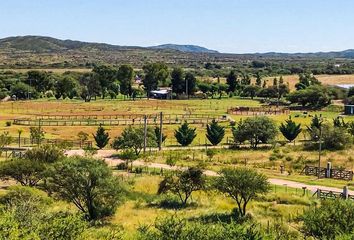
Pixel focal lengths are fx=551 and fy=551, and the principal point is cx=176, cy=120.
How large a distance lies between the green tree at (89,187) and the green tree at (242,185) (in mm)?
7308

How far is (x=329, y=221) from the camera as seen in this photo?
2862 cm

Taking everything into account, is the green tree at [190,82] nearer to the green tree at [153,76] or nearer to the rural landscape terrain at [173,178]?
the green tree at [153,76]

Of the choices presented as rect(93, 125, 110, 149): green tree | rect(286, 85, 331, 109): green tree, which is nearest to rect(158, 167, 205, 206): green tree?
rect(93, 125, 110, 149): green tree

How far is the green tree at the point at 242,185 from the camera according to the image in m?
37.7

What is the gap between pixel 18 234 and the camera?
71.5ft

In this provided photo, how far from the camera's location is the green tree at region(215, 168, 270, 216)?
37.7 metres

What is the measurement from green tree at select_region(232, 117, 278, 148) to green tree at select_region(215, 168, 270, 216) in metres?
26.5

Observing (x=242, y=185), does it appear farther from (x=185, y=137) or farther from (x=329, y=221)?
(x=185, y=137)

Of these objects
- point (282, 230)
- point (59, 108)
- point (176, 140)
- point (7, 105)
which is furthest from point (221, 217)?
point (7, 105)

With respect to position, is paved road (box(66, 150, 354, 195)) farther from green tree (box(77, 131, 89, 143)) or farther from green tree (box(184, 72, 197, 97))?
green tree (box(184, 72, 197, 97))

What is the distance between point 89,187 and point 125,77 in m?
108

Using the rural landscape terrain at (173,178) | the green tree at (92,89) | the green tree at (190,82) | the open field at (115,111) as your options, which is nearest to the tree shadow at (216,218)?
the rural landscape terrain at (173,178)

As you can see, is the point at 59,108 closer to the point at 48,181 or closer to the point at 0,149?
the point at 0,149

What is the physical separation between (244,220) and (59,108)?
3232 inches
